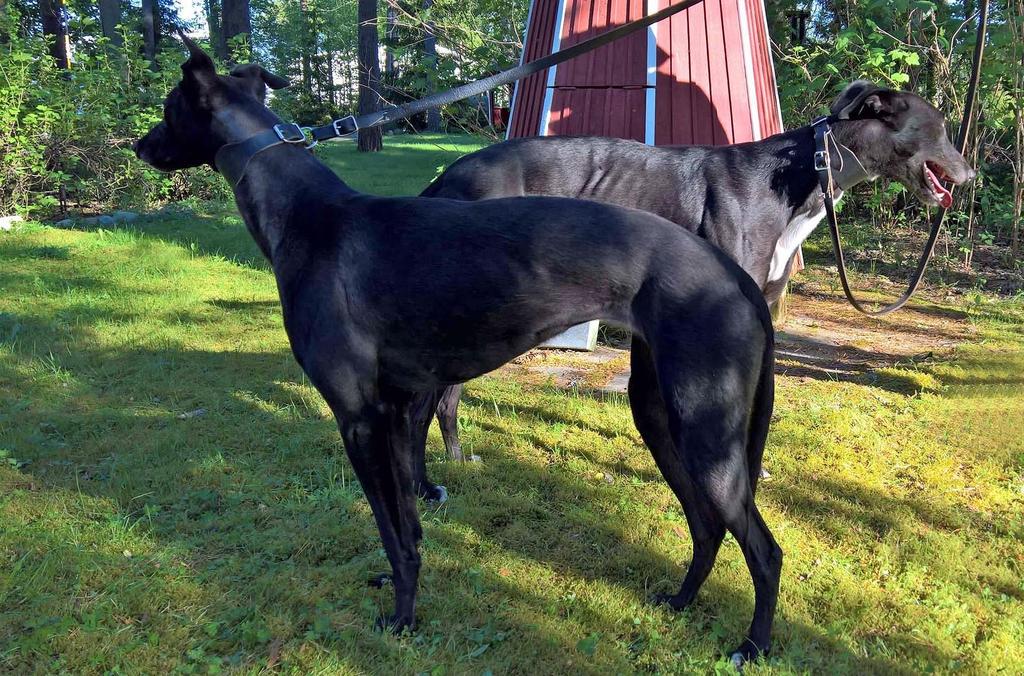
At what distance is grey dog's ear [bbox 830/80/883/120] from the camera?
4219mm

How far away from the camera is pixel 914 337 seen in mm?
7223

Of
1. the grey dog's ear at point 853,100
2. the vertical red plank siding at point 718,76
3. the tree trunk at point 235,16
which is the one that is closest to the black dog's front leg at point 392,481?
the grey dog's ear at point 853,100

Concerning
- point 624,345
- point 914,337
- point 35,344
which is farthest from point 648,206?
point 35,344

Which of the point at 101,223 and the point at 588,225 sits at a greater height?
the point at 588,225

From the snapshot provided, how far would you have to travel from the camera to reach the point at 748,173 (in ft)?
14.2

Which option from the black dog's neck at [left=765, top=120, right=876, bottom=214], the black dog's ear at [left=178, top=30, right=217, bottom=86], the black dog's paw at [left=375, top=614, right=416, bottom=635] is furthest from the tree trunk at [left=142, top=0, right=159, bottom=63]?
the black dog's paw at [left=375, top=614, right=416, bottom=635]

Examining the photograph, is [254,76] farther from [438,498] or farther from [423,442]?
[438,498]

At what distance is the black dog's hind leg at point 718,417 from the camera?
8.21 ft

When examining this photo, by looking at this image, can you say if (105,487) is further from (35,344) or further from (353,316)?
(35,344)

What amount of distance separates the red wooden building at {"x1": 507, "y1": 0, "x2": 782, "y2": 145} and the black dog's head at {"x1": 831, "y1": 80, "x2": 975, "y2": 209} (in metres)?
2.44

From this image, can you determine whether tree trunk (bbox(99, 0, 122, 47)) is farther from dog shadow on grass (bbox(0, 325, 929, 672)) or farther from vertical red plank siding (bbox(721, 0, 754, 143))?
vertical red plank siding (bbox(721, 0, 754, 143))

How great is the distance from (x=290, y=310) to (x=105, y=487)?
2.03 m

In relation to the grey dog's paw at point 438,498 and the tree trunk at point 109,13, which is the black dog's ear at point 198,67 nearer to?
the grey dog's paw at point 438,498

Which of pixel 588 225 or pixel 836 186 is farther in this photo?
pixel 836 186
